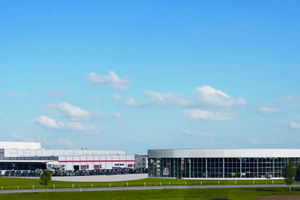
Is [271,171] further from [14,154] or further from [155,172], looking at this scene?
[14,154]

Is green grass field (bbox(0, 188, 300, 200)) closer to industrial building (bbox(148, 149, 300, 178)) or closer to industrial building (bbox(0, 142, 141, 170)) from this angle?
industrial building (bbox(148, 149, 300, 178))

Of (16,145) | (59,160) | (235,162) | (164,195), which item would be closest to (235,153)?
(235,162)

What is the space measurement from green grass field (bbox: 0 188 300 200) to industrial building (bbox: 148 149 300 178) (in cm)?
2595

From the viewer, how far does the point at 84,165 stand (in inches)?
5640

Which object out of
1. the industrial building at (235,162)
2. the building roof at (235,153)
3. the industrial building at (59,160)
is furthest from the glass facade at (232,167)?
the industrial building at (59,160)

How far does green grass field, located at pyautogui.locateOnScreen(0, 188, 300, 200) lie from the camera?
6719cm

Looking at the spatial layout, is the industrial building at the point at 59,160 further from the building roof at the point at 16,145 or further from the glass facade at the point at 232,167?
the glass facade at the point at 232,167

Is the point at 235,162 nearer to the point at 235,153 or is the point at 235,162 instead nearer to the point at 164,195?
the point at 235,153

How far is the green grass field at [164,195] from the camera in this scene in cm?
6719

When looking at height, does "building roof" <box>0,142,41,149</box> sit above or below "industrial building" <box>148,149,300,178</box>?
above

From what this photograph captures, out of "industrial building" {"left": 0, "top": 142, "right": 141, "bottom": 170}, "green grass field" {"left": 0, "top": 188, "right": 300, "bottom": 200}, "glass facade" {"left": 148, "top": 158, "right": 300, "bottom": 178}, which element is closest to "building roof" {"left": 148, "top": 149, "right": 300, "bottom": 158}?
"glass facade" {"left": 148, "top": 158, "right": 300, "bottom": 178}

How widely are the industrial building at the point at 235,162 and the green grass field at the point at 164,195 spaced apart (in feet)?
85.1

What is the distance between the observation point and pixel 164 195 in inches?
2788

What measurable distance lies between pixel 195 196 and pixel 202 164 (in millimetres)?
35912
